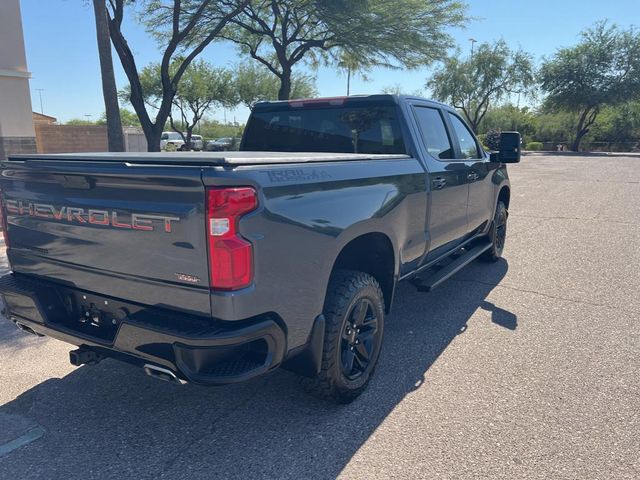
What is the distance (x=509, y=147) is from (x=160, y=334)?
4.65 m

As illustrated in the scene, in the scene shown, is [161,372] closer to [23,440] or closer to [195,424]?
[195,424]

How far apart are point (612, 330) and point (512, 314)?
824 millimetres

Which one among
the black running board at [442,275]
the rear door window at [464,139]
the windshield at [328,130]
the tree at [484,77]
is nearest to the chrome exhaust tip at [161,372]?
the black running board at [442,275]

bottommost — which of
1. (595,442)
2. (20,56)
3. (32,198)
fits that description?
(595,442)

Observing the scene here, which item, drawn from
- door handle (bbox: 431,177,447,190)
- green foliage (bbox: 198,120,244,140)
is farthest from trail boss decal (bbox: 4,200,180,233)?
green foliage (bbox: 198,120,244,140)

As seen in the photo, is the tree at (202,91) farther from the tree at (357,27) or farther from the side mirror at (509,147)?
the side mirror at (509,147)

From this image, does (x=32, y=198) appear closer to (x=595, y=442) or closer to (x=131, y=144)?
(x=595, y=442)

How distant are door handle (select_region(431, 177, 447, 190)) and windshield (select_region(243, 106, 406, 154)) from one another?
0.36 meters

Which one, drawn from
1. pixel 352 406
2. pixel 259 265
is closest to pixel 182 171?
pixel 259 265

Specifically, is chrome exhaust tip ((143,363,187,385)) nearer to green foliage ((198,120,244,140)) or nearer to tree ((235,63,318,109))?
tree ((235,63,318,109))

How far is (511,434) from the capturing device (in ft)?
9.35

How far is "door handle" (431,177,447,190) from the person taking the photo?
4051mm

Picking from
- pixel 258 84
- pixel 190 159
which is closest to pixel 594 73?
pixel 258 84

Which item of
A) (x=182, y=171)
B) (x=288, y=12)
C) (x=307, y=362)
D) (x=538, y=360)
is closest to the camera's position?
(x=182, y=171)
